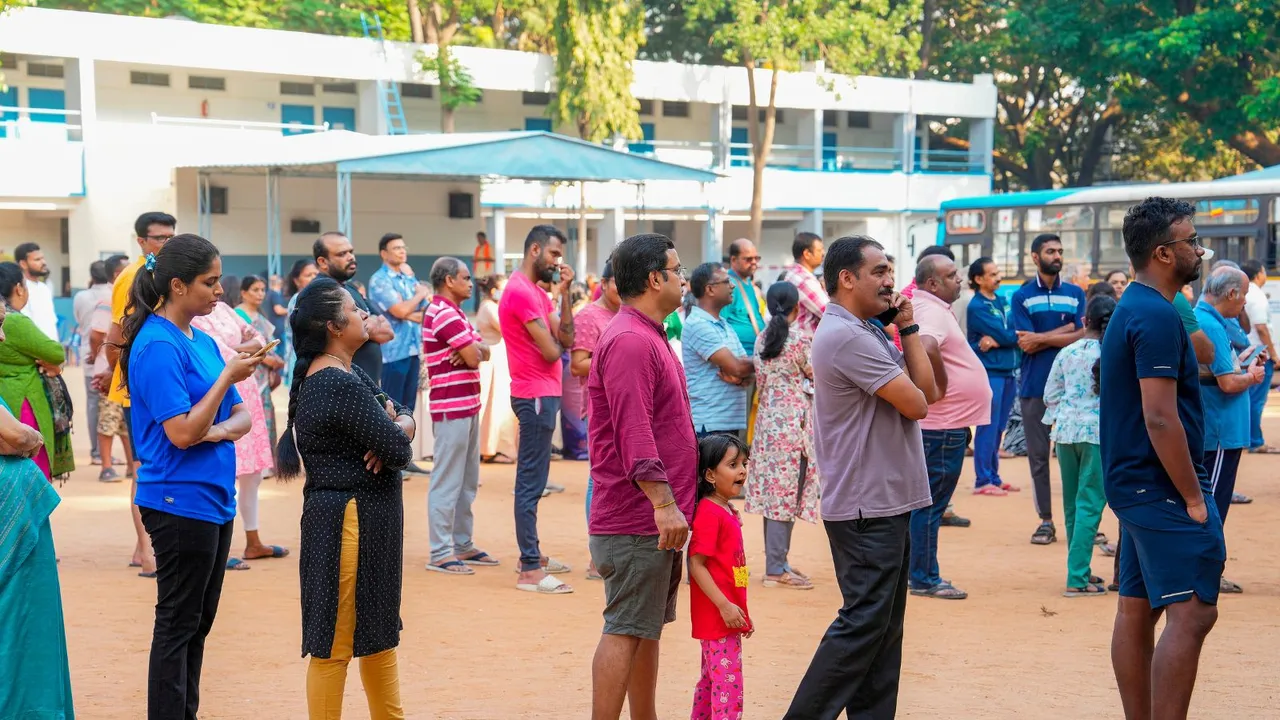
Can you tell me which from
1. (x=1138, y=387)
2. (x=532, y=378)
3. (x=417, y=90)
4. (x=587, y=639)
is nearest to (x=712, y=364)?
(x=532, y=378)

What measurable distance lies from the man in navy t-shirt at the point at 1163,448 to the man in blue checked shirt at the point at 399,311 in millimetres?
6810

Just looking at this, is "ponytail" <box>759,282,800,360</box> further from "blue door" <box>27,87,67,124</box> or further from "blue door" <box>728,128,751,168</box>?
"blue door" <box>728,128,751,168</box>

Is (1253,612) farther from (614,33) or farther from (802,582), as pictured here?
(614,33)

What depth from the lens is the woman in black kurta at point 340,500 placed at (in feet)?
13.8

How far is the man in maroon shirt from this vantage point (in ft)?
14.3

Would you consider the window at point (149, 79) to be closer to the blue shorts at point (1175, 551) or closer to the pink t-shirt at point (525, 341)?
the pink t-shirt at point (525, 341)

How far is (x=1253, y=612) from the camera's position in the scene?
6.98 m

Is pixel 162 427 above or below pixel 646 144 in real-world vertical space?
below

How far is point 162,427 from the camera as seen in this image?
441 centimetres

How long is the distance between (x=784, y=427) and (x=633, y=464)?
3.28 metres

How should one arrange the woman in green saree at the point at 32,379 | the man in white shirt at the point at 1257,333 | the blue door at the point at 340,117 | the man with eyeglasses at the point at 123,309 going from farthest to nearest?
1. the blue door at the point at 340,117
2. the man in white shirt at the point at 1257,333
3. the woman in green saree at the point at 32,379
4. the man with eyeglasses at the point at 123,309

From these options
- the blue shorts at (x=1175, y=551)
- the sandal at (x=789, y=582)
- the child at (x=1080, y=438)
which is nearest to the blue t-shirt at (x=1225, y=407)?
the child at (x=1080, y=438)

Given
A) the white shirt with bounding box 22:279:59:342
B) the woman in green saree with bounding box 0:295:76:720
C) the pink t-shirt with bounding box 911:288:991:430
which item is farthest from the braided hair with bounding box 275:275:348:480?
the white shirt with bounding box 22:279:59:342

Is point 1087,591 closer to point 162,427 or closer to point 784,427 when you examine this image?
point 784,427
